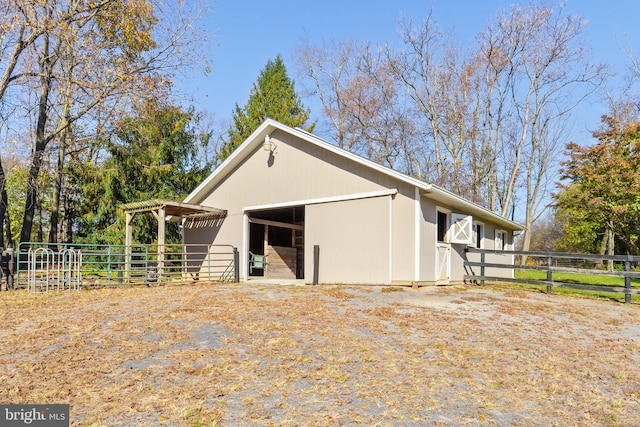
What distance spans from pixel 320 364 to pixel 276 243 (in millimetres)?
11558

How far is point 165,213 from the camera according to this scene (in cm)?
1398

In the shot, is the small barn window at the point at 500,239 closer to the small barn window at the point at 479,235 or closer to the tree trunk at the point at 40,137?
the small barn window at the point at 479,235

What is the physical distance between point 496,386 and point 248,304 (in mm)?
4811

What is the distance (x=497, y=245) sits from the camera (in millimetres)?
17984

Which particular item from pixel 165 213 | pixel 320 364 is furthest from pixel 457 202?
pixel 165 213

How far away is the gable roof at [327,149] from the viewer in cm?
1037

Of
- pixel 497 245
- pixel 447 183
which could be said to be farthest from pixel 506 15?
pixel 497 245

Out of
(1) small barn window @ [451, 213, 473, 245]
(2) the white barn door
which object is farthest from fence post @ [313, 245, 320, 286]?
(1) small barn window @ [451, 213, 473, 245]

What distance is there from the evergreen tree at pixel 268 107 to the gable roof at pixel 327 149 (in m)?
11.8

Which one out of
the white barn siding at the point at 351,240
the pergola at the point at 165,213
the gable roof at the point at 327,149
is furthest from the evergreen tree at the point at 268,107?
the white barn siding at the point at 351,240

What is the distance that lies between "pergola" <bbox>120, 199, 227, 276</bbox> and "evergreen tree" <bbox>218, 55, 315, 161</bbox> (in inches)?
449

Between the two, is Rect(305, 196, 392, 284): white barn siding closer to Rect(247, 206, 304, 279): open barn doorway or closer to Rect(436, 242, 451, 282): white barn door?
Rect(436, 242, 451, 282): white barn door

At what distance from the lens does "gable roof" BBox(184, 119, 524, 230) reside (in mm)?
10366

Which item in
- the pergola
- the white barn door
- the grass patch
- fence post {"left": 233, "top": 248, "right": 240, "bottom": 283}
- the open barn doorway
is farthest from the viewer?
the open barn doorway
